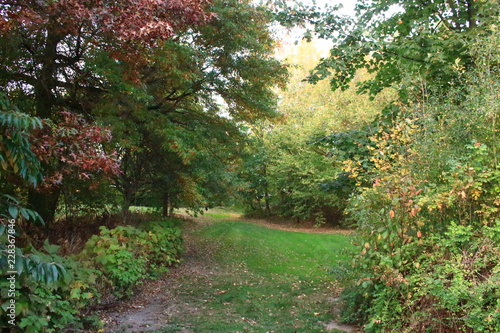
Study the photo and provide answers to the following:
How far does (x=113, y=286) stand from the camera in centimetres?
539

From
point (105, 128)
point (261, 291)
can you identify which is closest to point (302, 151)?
point (261, 291)

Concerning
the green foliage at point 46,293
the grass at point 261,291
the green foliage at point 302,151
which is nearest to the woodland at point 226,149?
the green foliage at point 46,293

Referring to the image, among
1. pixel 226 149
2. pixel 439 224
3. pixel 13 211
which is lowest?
pixel 439 224

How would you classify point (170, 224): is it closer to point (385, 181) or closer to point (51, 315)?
point (51, 315)

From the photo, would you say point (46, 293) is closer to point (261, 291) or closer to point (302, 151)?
point (261, 291)

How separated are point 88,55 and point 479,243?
6.70 metres

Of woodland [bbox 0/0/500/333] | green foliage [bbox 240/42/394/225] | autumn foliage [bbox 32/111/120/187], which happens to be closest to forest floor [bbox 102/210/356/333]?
woodland [bbox 0/0/500/333]

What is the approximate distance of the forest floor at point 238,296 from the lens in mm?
4996

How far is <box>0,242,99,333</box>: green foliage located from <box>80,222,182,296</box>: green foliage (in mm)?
897

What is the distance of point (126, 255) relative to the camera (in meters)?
5.89

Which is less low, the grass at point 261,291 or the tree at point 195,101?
the tree at point 195,101

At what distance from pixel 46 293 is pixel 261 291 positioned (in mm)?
4247

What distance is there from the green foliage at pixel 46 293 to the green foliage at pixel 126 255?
90 centimetres

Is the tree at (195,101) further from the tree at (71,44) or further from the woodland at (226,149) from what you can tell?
the tree at (71,44)
